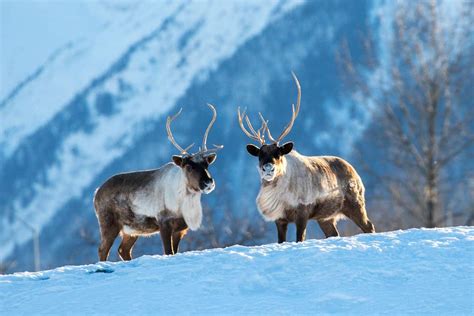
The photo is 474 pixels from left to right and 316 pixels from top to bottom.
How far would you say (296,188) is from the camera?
1220 centimetres

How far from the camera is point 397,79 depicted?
89.4 ft

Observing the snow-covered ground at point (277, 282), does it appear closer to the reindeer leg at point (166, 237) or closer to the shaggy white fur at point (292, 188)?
the shaggy white fur at point (292, 188)

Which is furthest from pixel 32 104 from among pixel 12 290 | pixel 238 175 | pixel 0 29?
pixel 12 290

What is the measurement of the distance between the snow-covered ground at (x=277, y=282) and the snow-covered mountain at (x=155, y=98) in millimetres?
81705

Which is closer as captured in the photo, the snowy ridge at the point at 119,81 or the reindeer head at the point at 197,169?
the reindeer head at the point at 197,169

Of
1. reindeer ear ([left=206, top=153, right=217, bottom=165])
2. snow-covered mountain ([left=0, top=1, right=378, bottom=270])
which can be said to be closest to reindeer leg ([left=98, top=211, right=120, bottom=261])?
reindeer ear ([left=206, top=153, right=217, bottom=165])

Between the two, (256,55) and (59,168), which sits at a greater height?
(256,55)

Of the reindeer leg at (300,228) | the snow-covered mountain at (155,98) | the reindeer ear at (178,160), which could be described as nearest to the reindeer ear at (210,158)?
the reindeer ear at (178,160)

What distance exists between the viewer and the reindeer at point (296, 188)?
1209 centimetres

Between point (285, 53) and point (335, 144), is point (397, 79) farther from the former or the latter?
point (285, 53)

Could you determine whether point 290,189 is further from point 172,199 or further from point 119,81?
point 119,81

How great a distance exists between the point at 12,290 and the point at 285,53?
12441 cm

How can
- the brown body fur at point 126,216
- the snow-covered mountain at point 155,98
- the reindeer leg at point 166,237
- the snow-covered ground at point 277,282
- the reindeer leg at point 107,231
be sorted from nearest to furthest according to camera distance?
the snow-covered ground at point 277,282 < the reindeer leg at point 166,237 < the brown body fur at point 126,216 < the reindeer leg at point 107,231 < the snow-covered mountain at point 155,98

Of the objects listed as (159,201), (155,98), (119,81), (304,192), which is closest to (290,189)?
(304,192)
